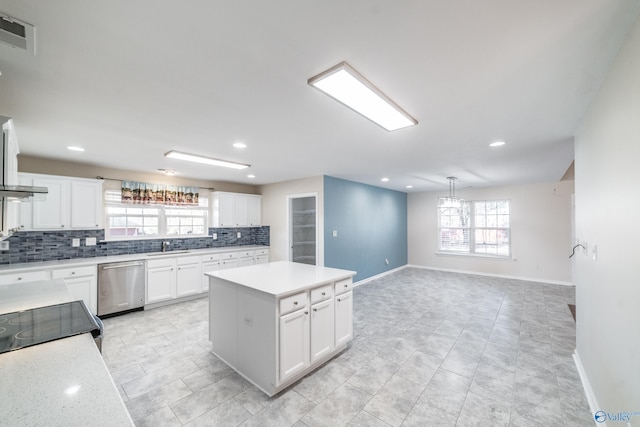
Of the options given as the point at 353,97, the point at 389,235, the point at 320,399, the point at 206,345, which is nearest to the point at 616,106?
the point at 353,97

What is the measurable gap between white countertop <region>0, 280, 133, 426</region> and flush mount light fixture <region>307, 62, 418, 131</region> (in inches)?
71.1

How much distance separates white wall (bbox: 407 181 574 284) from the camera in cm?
585

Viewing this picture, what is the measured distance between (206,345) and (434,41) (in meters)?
3.52

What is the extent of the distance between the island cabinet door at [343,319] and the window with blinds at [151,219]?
388 cm

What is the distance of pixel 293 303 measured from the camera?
7.48ft

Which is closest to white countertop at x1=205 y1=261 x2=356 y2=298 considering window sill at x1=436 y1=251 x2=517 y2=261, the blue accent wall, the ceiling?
the ceiling

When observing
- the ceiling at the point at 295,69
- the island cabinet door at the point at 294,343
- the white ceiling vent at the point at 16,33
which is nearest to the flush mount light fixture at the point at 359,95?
the ceiling at the point at 295,69

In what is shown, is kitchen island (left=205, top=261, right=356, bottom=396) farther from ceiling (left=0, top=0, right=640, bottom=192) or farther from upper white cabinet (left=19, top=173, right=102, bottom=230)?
upper white cabinet (left=19, top=173, right=102, bottom=230)

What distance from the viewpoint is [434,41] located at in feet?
4.35

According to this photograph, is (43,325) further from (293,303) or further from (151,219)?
(151,219)

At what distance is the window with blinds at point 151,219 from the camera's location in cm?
444

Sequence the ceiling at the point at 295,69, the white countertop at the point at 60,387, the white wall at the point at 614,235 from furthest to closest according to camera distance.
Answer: the white wall at the point at 614,235 → the ceiling at the point at 295,69 → the white countertop at the point at 60,387

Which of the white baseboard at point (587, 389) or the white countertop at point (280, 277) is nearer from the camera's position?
the white baseboard at point (587, 389)

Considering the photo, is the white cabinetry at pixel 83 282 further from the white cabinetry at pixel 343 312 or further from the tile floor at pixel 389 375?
the white cabinetry at pixel 343 312
